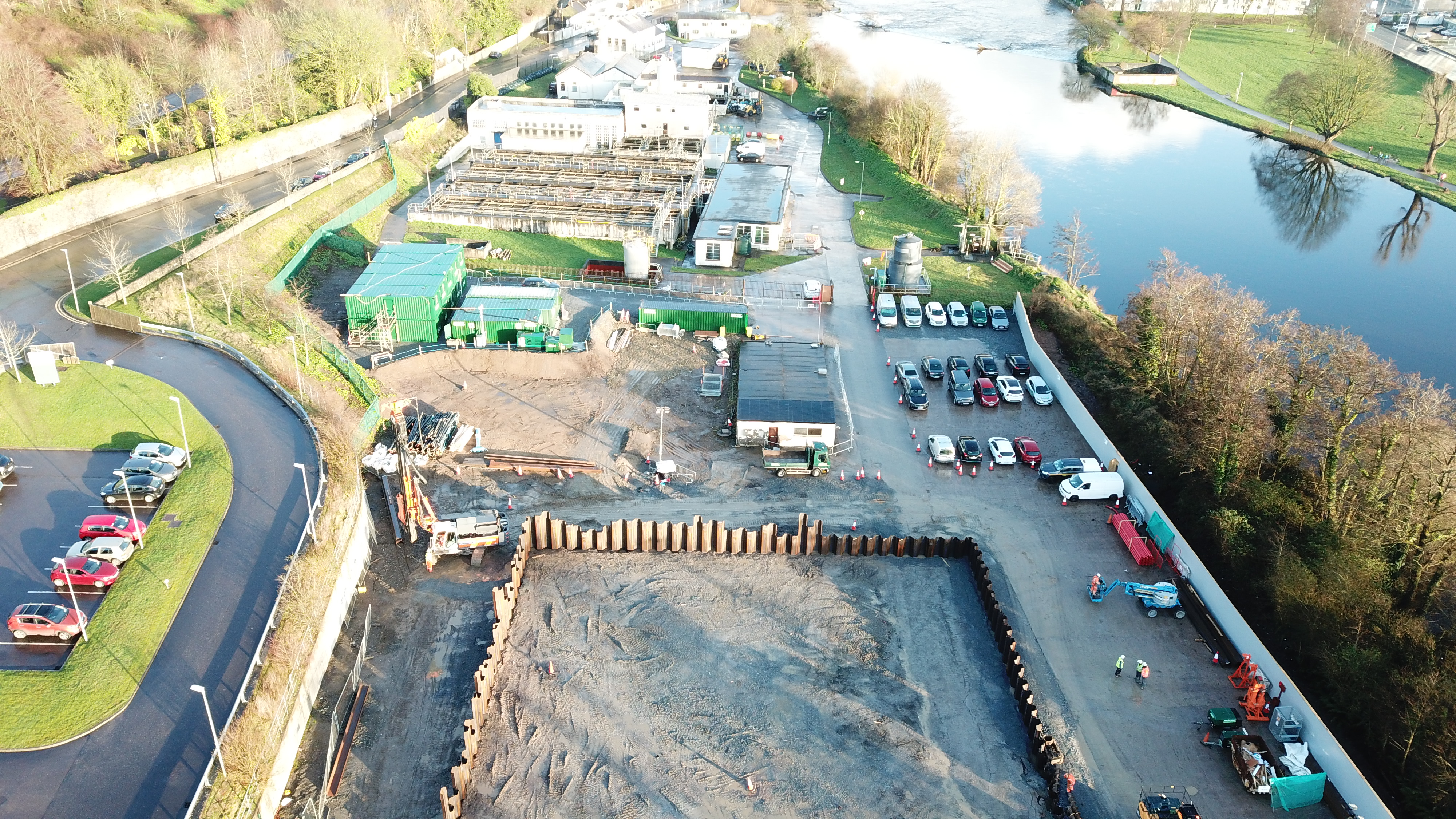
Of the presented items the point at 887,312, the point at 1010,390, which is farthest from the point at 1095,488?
the point at 887,312

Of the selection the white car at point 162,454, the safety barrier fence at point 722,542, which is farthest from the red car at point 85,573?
the safety barrier fence at point 722,542

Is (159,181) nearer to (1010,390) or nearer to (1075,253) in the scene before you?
(1010,390)

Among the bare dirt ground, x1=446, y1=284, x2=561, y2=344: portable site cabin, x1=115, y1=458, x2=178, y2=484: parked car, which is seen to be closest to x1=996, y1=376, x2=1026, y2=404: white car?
the bare dirt ground

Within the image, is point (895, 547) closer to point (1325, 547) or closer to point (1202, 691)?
point (1202, 691)

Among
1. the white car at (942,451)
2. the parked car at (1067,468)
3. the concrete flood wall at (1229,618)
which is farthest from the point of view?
the white car at (942,451)

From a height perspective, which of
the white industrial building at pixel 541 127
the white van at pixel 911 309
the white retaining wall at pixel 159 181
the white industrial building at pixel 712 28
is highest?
the white industrial building at pixel 712 28

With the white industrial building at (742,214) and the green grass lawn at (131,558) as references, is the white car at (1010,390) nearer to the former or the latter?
the white industrial building at (742,214)
